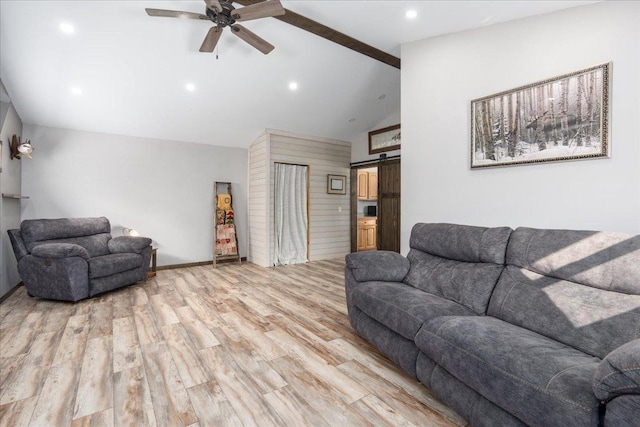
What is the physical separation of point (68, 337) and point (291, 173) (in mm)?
4091

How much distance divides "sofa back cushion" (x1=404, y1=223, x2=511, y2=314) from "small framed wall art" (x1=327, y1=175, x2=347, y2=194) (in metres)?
3.62

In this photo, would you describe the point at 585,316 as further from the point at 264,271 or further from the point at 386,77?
the point at 264,271

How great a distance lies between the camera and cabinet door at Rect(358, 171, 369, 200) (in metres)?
7.16

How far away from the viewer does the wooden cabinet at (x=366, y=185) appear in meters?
7.20

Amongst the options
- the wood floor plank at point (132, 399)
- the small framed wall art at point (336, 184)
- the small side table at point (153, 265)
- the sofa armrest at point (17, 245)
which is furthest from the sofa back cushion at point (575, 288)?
the sofa armrest at point (17, 245)

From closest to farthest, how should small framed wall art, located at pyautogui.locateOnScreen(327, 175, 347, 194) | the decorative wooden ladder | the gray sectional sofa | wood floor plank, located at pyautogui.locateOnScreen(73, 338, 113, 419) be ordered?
the gray sectional sofa, wood floor plank, located at pyautogui.locateOnScreen(73, 338, 113, 419), the decorative wooden ladder, small framed wall art, located at pyautogui.locateOnScreen(327, 175, 347, 194)

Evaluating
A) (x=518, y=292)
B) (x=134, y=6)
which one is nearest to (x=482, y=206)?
(x=518, y=292)

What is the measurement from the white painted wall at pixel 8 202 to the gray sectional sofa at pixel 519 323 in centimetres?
429

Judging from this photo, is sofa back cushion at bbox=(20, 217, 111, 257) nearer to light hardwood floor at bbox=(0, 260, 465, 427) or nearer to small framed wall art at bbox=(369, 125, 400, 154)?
light hardwood floor at bbox=(0, 260, 465, 427)

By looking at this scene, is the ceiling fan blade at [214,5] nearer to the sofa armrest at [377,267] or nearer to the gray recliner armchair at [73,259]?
the sofa armrest at [377,267]

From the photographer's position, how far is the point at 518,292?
6.17 ft

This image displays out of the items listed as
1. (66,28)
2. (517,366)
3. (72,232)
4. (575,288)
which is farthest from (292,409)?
(72,232)

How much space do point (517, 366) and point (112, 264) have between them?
4.32 m

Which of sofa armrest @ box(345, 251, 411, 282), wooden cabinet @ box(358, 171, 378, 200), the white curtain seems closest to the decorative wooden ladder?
the white curtain
